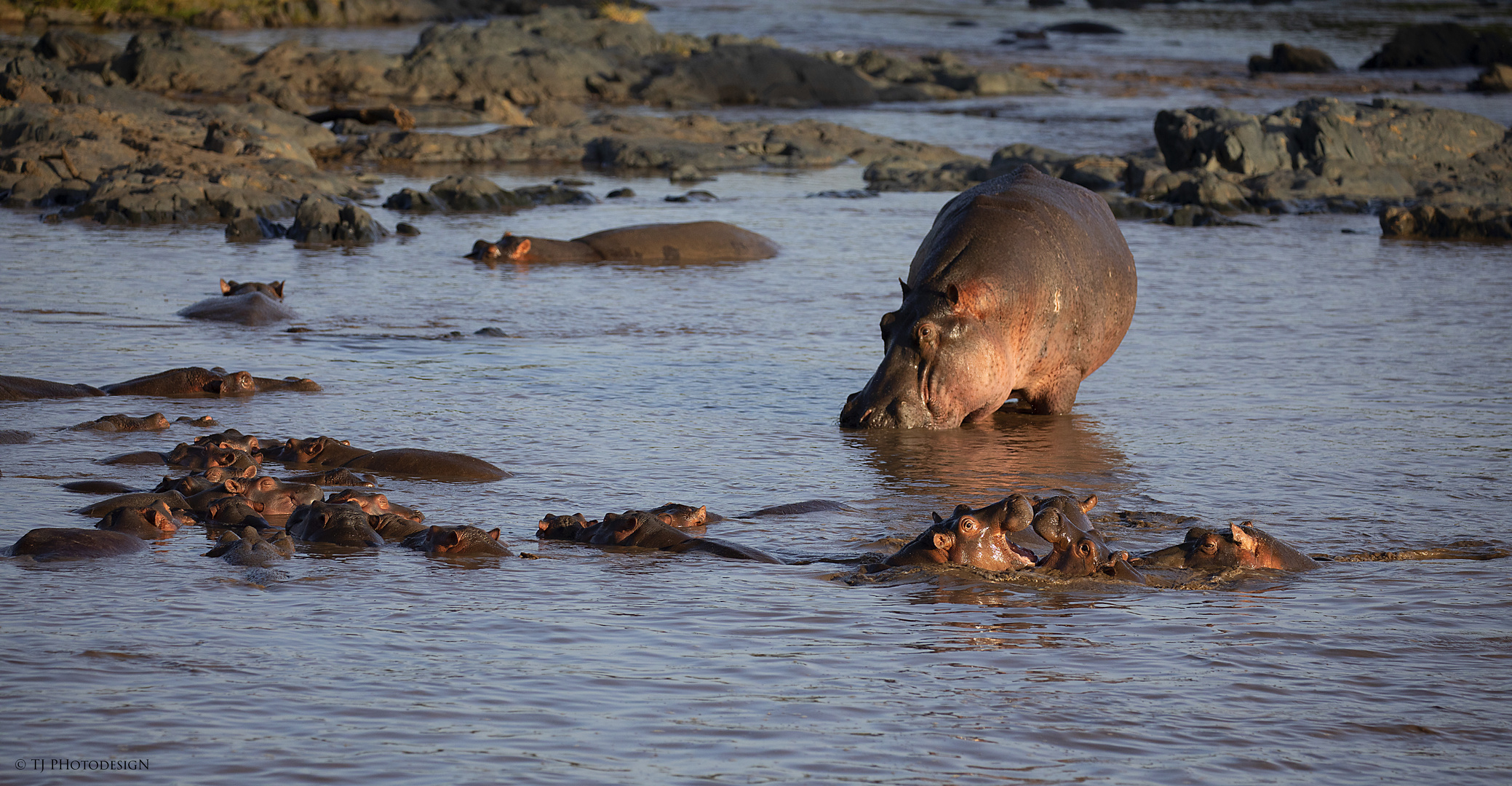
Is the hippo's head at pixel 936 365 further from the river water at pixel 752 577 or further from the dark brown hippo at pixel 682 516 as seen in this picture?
the dark brown hippo at pixel 682 516

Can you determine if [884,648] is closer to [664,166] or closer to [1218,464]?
[1218,464]

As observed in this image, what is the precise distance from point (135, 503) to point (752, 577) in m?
2.77

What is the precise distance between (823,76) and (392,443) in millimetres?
31810

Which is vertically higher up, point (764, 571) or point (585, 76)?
point (585, 76)

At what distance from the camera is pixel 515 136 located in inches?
1104

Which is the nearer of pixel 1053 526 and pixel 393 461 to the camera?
pixel 1053 526

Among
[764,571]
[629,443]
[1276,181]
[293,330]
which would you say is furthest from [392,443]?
[1276,181]

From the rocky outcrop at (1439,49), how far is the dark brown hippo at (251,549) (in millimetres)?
52275

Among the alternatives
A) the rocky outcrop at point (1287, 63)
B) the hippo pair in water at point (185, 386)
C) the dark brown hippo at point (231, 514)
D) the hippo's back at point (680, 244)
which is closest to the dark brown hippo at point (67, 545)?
the dark brown hippo at point (231, 514)

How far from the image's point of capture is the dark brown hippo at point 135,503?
23.1ft

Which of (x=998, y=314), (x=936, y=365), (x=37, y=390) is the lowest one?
(x=37, y=390)

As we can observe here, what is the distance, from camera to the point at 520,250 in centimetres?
1662

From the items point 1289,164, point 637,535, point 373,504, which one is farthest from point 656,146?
point 637,535

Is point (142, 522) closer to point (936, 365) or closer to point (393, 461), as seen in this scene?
point (393, 461)
